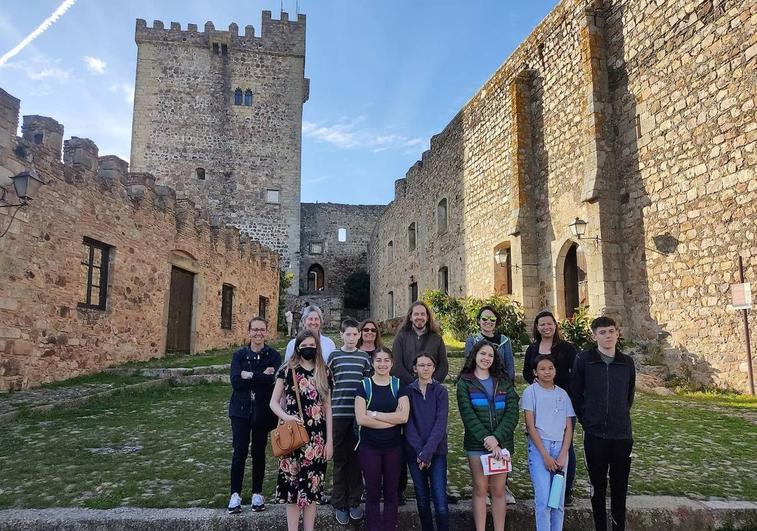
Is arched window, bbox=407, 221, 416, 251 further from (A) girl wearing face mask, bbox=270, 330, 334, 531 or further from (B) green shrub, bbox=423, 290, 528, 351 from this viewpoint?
(A) girl wearing face mask, bbox=270, 330, 334, 531

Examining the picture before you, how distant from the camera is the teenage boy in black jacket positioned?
3.34 m

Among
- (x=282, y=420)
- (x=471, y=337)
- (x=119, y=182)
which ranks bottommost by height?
(x=282, y=420)

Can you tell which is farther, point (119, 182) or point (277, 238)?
point (277, 238)

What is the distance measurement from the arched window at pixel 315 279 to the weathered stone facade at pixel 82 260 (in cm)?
2198

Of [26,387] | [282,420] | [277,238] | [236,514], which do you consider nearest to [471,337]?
[282,420]

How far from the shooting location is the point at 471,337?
433cm

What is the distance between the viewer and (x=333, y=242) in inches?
1393

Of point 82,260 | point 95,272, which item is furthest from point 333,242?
point 82,260

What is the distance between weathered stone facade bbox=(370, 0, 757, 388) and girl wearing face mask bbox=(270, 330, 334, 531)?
7.06m

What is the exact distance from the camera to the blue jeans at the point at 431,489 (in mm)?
3297

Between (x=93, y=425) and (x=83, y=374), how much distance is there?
3.65 metres

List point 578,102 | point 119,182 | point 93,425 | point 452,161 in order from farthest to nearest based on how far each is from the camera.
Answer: point 452,161
point 578,102
point 119,182
point 93,425

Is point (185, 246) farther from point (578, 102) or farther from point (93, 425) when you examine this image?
point (578, 102)

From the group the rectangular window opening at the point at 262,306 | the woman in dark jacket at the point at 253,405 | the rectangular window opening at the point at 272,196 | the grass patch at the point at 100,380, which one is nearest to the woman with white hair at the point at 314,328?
the woman in dark jacket at the point at 253,405
